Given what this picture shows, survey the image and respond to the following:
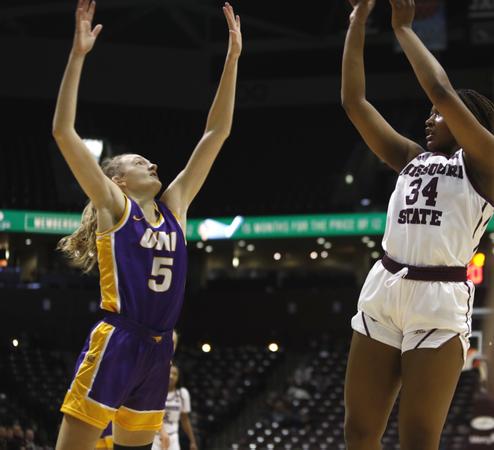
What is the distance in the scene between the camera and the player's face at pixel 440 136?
4.31m

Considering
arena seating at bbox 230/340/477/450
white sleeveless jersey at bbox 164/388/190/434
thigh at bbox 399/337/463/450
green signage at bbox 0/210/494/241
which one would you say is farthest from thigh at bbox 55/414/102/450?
green signage at bbox 0/210/494/241

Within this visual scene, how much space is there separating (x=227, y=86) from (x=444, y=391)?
2.07 meters

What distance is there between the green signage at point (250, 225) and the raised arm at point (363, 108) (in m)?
17.3

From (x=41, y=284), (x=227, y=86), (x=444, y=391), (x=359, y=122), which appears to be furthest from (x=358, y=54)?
(x=41, y=284)

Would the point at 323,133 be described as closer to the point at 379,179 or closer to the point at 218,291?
the point at 379,179

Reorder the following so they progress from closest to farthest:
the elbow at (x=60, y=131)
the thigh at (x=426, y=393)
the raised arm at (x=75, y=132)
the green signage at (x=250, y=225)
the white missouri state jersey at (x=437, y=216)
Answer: the thigh at (x=426, y=393), the white missouri state jersey at (x=437, y=216), the raised arm at (x=75, y=132), the elbow at (x=60, y=131), the green signage at (x=250, y=225)

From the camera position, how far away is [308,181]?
81.2 feet

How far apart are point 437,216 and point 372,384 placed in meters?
0.79

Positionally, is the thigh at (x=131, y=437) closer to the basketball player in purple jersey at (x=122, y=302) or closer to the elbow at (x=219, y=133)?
the basketball player in purple jersey at (x=122, y=302)

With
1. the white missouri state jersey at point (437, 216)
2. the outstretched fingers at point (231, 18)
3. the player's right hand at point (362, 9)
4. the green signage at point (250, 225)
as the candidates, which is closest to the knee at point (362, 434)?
the white missouri state jersey at point (437, 216)

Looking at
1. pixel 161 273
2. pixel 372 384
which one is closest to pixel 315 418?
pixel 161 273

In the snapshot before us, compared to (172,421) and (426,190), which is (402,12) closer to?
(426,190)

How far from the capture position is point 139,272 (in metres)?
4.49

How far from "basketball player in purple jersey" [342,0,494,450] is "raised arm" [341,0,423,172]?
0.70 ft
